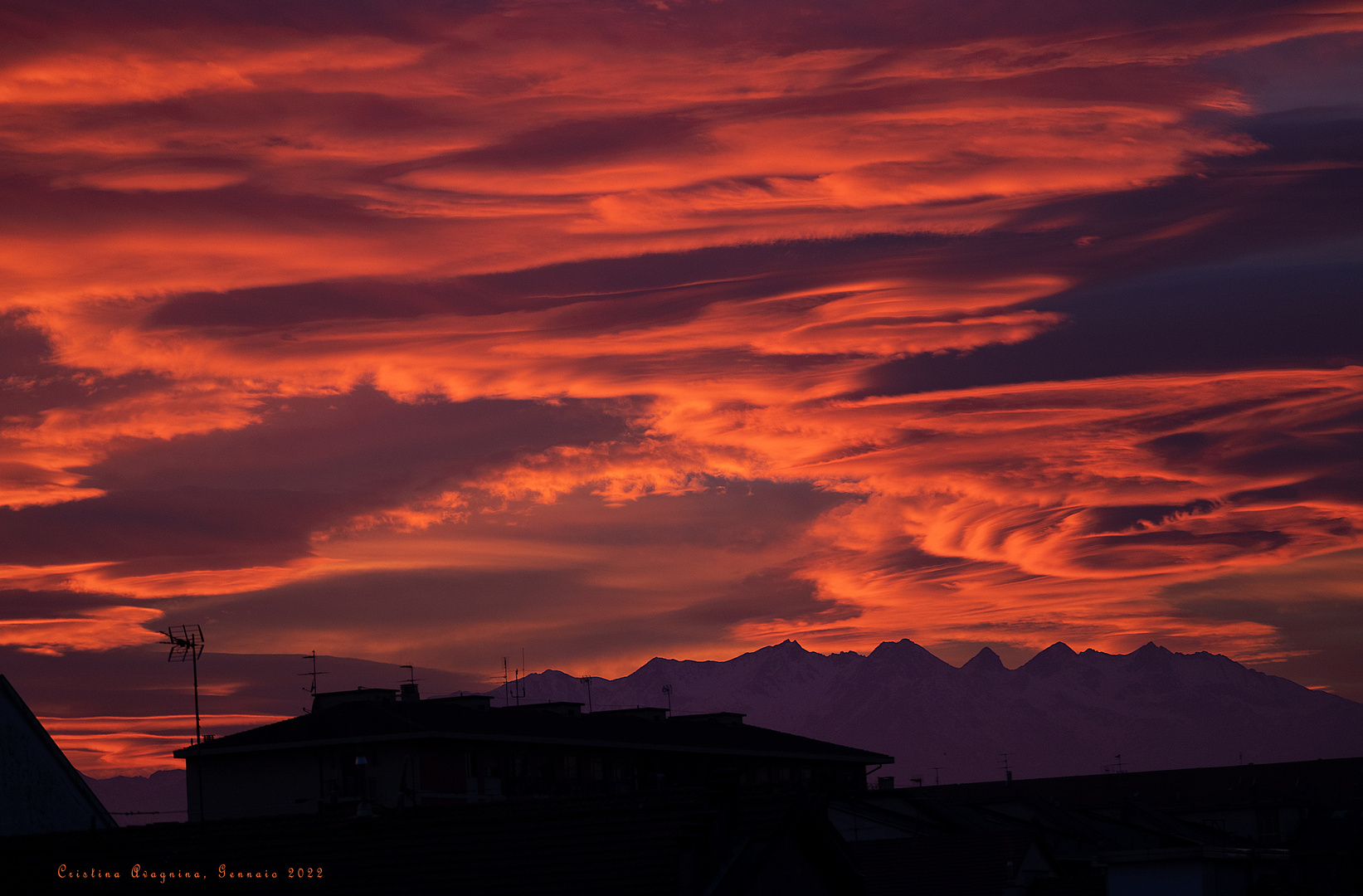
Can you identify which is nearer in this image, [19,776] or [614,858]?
[614,858]

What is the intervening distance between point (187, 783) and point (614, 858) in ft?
191

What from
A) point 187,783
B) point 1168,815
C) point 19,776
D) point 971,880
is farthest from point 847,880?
point 1168,815

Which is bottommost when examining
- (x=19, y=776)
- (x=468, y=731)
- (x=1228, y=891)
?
(x=1228, y=891)

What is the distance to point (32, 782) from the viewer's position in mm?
41031

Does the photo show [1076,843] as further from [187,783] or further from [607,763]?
[187,783]

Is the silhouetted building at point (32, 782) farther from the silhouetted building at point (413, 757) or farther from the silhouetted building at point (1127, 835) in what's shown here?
the silhouetted building at point (413, 757)

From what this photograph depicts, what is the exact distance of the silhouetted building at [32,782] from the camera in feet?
132

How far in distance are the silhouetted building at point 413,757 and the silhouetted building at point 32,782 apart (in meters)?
26.5

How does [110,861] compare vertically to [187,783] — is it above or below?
below

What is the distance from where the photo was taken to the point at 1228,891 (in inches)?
1638

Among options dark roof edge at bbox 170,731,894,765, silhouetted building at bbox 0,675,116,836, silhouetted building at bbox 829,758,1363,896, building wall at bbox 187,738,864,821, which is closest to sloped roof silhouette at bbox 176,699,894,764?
dark roof edge at bbox 170,731,894,765

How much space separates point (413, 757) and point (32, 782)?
35.2 metres

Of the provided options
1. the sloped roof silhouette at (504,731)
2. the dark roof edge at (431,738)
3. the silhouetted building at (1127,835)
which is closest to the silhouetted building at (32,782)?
the sloped roof silhouette at (504,731)

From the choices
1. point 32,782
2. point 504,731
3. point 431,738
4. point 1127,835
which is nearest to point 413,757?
point 431,738
